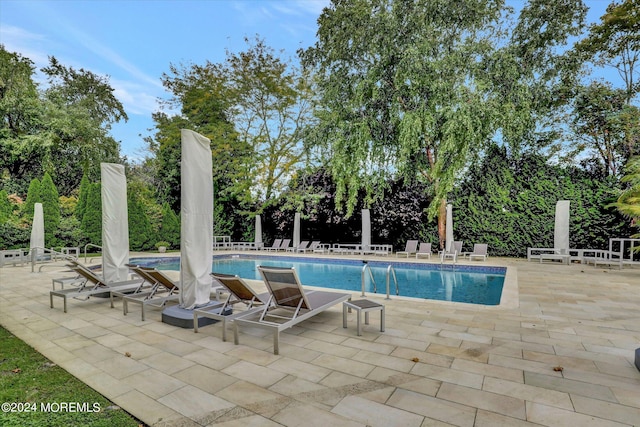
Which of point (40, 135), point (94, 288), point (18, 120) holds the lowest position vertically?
point (94, 288)

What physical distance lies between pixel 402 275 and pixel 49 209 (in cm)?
1680

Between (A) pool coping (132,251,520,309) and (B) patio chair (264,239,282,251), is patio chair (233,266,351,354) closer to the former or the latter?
(A) pool coping (132,251,520,309)

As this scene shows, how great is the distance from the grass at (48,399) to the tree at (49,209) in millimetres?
15385

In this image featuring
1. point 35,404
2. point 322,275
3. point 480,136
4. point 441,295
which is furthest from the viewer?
point 480,136

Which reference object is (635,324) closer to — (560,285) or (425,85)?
(560,285)

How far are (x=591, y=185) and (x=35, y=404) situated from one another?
17.5m

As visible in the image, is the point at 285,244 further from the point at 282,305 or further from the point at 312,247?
the point at 282,305

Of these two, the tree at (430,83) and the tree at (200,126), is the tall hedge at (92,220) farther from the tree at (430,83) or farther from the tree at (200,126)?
the tree at (430,83)

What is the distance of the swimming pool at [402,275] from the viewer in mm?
8772

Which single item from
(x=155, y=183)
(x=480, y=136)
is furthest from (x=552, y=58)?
(x=155, y=183)

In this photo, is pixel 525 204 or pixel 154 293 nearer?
pixel 154 293

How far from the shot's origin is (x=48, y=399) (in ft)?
9.15

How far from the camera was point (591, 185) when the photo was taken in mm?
13633

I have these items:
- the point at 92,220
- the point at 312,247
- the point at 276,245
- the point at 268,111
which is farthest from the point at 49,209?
the point at 312,247
